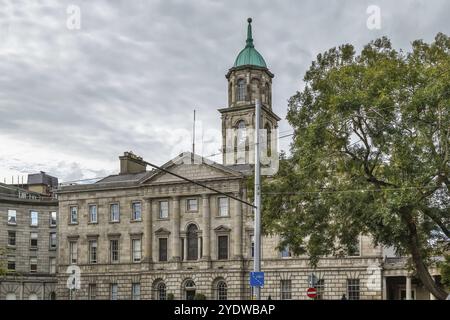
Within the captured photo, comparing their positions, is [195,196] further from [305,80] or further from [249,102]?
[305,80]

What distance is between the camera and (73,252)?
7881 centimetres

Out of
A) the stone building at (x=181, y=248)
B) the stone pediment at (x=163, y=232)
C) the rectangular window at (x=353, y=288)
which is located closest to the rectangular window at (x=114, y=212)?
the stone building at (x=181, y=248)

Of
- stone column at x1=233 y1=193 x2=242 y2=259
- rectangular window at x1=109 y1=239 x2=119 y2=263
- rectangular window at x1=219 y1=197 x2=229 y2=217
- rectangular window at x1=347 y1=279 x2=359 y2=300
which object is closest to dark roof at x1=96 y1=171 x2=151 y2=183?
rectangular window at x1=109 y1=239 x2=119 y2=263

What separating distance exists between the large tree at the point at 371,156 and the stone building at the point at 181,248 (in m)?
28.0

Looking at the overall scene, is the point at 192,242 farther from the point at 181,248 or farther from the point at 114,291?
the point at 114,291

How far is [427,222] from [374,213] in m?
5.39

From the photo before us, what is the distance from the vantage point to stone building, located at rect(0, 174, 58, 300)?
87062 millimetres

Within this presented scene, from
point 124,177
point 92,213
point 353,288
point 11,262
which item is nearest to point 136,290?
point 92,213

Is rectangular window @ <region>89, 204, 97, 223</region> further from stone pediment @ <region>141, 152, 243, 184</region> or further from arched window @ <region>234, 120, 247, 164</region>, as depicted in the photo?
arched window @ <region>234, 120, 247, 164</region>

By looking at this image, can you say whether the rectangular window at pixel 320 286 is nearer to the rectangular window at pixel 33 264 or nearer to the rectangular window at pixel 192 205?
the rectangular window at pixel 192 205

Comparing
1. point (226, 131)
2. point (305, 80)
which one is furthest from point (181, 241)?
point (305, 80)

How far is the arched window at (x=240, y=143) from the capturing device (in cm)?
8826

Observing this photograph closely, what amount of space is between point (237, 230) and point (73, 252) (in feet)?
66.9

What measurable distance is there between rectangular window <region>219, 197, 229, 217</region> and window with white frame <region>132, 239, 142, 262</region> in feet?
32.6
